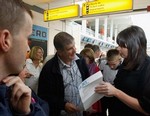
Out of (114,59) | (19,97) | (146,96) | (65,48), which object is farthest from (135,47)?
(114,59)

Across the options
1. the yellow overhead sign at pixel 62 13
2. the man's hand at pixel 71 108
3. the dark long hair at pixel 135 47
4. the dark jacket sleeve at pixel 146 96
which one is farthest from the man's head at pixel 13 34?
the yellow overhead sign at pixel 62 13

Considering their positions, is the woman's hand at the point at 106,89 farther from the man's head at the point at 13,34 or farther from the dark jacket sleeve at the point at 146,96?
the man's head at the point at 13,34

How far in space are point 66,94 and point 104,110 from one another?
910 mm

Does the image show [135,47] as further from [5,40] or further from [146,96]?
[5,40]

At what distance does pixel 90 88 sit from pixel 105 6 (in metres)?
3.80

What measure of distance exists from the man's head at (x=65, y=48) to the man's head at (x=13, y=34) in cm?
140

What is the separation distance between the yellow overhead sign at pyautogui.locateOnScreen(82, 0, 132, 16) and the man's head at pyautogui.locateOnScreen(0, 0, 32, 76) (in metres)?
4.57

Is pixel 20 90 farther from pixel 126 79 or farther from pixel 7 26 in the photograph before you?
pixel 126 79

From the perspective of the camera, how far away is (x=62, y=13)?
6191mm

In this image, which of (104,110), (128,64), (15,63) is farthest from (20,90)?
(104,110)

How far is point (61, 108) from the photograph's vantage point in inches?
85.8

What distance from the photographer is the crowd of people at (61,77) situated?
790mm

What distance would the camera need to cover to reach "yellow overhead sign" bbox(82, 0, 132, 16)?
16.6 feet

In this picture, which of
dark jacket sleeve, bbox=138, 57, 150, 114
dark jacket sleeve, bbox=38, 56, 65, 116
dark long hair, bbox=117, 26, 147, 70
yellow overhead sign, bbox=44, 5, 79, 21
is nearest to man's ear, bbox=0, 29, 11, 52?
dark jacket sleeve, bbox=138, 57, 150, 114
